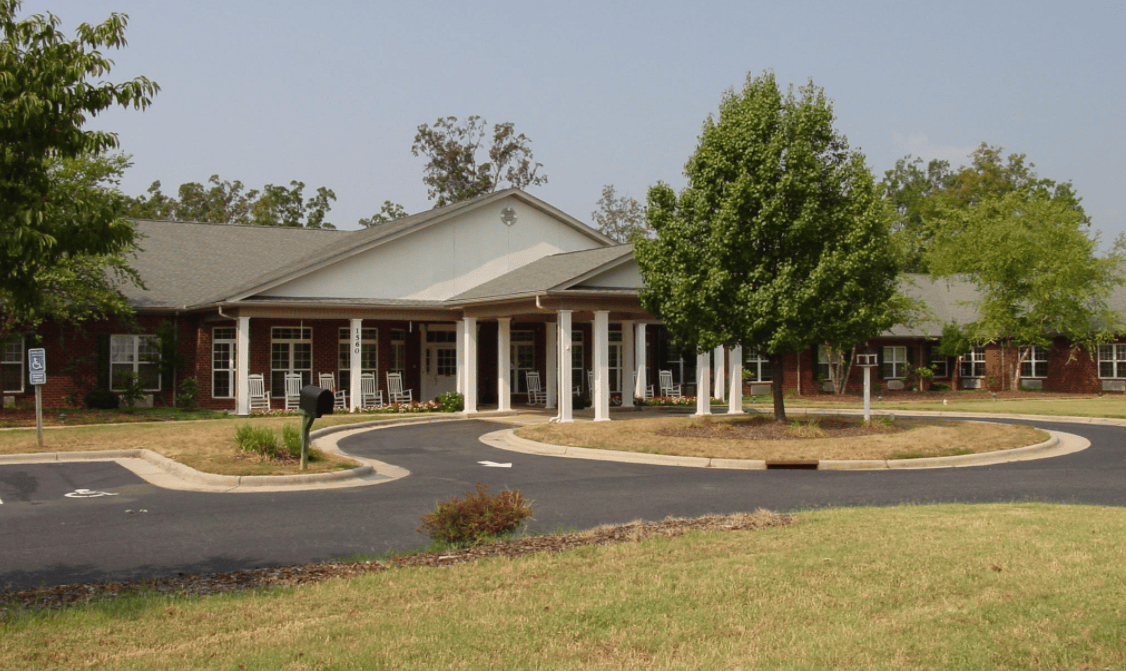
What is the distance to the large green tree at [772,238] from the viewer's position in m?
20.5

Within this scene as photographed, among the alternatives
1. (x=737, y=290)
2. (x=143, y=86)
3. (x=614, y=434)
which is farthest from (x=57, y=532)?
(x=737, y=290)

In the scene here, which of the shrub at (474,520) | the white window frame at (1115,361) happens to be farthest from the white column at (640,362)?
the white window frame at (1115,361)

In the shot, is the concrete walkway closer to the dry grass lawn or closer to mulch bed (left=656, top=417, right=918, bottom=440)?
the dry grass lawn

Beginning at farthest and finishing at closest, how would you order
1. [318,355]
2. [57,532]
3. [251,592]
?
1. [318,355]
2. [57,532]
3. [251,592]

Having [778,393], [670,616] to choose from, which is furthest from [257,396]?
[670,616]

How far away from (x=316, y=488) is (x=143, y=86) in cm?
804

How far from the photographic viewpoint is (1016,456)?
18203 millimetres

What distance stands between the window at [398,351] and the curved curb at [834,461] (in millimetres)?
11956

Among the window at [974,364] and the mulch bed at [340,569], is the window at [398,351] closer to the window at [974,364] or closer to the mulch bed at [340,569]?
the mulch bed at [340,569]

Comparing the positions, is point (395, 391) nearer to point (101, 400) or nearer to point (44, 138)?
point (101, 400)

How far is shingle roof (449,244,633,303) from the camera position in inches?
1038

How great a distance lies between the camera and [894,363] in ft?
148

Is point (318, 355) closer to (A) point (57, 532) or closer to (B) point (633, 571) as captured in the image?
(A) point (57, 532)

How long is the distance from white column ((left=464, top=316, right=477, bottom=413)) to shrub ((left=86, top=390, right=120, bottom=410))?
10.1 m
